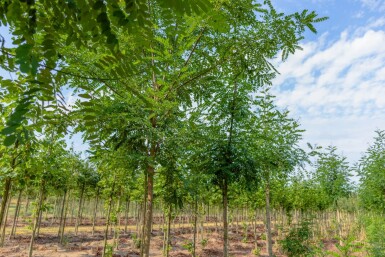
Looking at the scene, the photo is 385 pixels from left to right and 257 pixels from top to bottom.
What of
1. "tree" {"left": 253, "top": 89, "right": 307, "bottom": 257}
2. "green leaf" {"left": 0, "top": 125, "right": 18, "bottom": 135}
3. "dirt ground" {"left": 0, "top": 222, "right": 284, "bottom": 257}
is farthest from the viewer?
"dirt ground" {"left": 0, "top": 222, "right": 284, "bottom": 257}

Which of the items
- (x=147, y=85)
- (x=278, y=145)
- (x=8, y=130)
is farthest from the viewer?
(x=278, y=145)

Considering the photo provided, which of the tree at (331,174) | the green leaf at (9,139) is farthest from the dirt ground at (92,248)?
the green leaf at (9,139)

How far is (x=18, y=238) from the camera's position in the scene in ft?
65.0

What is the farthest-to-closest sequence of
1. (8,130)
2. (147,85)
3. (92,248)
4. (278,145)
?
(92,248) → (278,145) → (147,85) → (8,130)

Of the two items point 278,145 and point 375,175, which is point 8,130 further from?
point 375,175

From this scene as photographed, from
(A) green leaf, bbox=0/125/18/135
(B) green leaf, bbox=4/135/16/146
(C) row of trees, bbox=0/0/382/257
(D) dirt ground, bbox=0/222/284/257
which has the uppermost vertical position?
(C) row of trees, bbox=0/0/382/257

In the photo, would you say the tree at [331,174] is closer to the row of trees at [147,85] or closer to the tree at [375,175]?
the tree at [375,175]

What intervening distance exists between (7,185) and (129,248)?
14246 millimetres

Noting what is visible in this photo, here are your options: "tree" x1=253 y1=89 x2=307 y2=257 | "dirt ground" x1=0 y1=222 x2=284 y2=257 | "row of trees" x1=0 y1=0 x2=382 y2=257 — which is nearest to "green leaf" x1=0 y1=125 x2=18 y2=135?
"row of trees" x1=0 y1=0 x2=382 y2=257

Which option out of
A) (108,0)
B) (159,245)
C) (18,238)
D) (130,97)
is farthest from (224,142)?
(18,238)

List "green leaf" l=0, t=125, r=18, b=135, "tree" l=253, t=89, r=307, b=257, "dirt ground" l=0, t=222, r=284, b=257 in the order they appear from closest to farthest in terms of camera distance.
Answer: "green leaf" l=0, t=125, r=18, b=135 → "tree" l=253, t=89, r=307, b=257 → "dirt ground" l=0, t=222, r=284, b=257

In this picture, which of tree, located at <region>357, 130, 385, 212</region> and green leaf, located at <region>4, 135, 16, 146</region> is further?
tree, located at <region>357, 130, 385, 212</region>

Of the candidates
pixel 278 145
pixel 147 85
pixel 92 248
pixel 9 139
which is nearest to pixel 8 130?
pixel 9 139

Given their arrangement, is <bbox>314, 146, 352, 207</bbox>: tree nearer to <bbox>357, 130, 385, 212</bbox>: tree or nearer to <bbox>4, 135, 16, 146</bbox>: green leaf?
<bbox>357, 130, 385, 212</bbox>: tree
